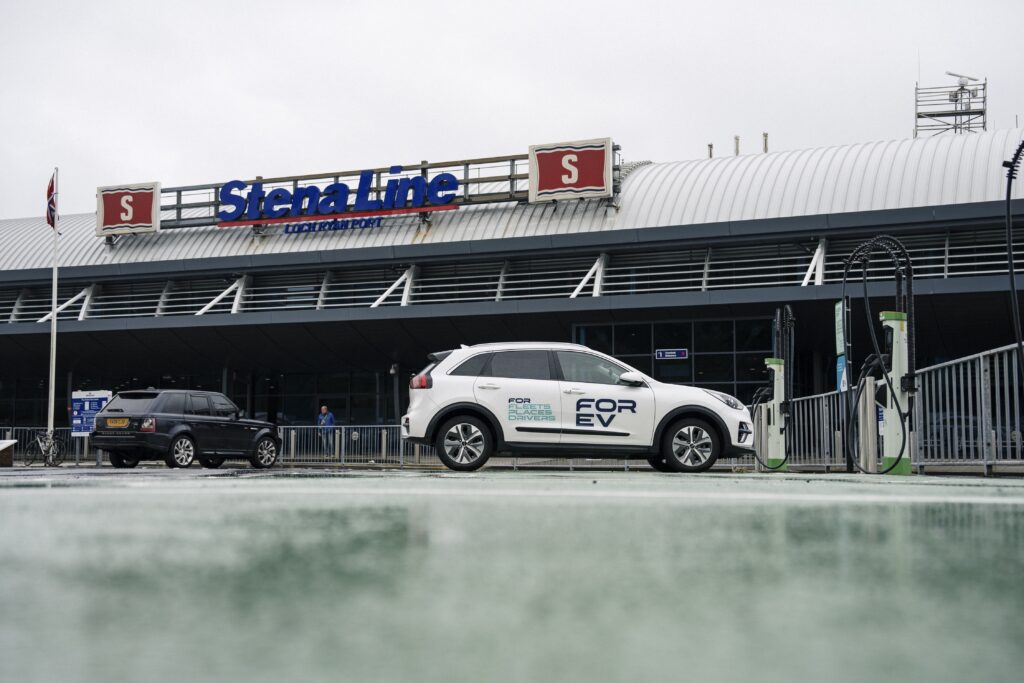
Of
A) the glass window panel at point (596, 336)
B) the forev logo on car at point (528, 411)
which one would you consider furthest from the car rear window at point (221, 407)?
the glass window panel at point (596, 336)

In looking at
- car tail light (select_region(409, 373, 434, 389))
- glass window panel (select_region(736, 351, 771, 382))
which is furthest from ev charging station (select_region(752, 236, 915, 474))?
glass window panel (select_region(736, 351, 771, 382))

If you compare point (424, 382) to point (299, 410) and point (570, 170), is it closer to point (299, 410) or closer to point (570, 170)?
point (570, 170)

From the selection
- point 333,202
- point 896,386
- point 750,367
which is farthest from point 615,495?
point 333,202

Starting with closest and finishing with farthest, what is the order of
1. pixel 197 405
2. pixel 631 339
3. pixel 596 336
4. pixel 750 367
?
pixel 197 405
pixel 750 367
pixel 631 339
pixel 596 336

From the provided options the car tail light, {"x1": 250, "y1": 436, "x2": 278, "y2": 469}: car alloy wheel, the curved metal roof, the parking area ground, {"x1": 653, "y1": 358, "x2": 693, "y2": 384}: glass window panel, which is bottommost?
{"x1": 250, "y1": 436, "x2": 278, "y2": 469}: car alloy wheel

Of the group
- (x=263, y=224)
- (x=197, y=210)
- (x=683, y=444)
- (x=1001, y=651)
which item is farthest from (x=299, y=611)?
(x=197, y=210)

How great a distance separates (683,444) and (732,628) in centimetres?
1259

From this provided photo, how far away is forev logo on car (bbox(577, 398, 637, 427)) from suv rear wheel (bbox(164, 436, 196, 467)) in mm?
11421

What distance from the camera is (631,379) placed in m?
14.1

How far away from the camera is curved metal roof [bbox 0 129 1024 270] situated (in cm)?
3012

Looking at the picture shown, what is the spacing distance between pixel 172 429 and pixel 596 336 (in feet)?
45.4

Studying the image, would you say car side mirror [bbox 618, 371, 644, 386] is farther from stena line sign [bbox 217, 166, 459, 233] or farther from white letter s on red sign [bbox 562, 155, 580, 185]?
stena line sign [bbox 217, 166, 459, 233]

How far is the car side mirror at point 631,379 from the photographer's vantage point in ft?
46.2

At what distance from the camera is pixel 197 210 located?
39.9m
